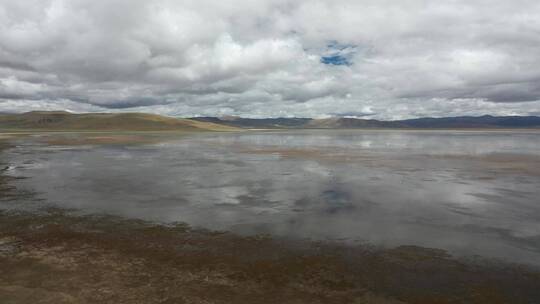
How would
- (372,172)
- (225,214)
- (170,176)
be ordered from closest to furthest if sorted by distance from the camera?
1. (225,214)
2. (170,176)
3. (372,172)

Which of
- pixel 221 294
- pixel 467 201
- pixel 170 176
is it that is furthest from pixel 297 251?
pixel 170 176

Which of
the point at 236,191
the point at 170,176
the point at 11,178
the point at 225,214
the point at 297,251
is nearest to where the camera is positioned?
the point at 297,251

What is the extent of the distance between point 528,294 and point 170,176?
940 inches

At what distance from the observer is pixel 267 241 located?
43.5 feet

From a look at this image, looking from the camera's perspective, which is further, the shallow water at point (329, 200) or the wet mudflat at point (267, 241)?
the shallow water at point (329, 200)

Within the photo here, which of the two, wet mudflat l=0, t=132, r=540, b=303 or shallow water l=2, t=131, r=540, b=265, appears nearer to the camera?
wet mudflat l=0, t=132, r=540, b=303

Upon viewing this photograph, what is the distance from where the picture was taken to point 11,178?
26734 mm

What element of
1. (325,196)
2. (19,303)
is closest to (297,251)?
(19,303)

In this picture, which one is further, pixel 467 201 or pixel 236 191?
pixel 236 191

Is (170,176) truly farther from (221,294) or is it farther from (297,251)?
(221,294)

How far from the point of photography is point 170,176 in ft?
93.9

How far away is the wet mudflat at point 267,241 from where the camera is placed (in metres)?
9.43

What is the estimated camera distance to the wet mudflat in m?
9.43

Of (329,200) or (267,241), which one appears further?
(329,200)
